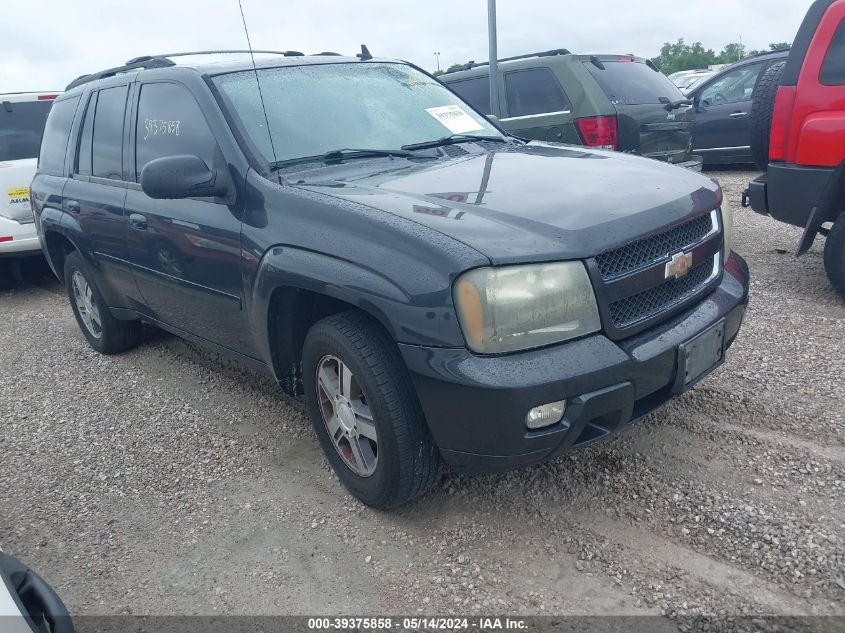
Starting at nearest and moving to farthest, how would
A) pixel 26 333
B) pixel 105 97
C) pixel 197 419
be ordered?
pixel 197 419, pixel 105 97, pixel 26 333

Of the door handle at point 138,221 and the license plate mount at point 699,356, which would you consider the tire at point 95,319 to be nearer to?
the door handle at point 138,221

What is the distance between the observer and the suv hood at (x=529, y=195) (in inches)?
92.7

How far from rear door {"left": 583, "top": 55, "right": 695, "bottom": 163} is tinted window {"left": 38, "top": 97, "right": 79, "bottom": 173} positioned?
15.0 feet

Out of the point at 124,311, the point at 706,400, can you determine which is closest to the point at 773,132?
the point at 706,400

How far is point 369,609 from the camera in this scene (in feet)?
7.84

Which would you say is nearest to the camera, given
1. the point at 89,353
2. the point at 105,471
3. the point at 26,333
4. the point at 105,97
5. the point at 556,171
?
the point at 556,171

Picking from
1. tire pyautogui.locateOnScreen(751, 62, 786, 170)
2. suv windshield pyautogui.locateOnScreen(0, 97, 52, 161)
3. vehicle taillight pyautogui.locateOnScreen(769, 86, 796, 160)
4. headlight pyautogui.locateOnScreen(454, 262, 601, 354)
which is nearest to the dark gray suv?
headlight pyautogui.locateOnScreen(454, 262, 601, 354)

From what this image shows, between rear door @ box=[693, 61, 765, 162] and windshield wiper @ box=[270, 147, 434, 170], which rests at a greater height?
windshield wiper @ box=[270, 147, 434, 170]

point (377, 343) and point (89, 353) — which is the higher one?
point (377, 343)

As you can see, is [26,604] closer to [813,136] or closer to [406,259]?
[406,259]

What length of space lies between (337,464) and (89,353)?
3030 millimetres

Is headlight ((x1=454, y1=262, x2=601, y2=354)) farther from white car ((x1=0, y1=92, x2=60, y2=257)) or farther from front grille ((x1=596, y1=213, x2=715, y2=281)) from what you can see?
white car ((x1=0, y1=92, x2=60, y2=257))

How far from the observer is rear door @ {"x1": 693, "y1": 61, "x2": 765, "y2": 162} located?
992 cm

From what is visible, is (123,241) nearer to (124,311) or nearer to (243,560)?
(124,311)
